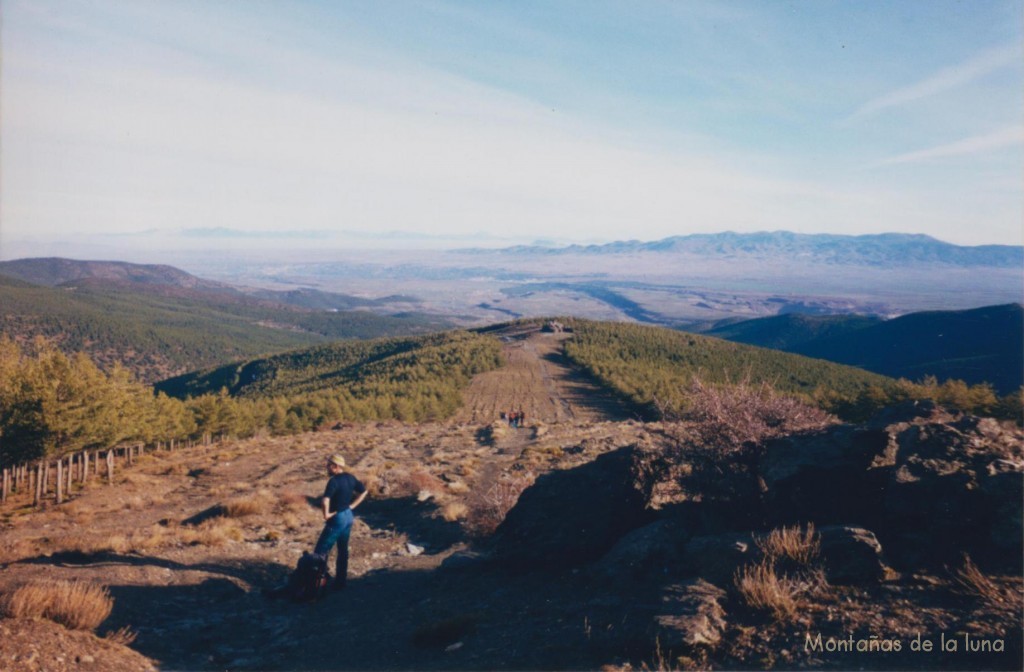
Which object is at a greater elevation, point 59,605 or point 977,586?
point 977,586

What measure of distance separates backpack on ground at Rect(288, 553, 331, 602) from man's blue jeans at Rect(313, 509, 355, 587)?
0.54 feet

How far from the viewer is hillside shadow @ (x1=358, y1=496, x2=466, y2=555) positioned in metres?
11.6

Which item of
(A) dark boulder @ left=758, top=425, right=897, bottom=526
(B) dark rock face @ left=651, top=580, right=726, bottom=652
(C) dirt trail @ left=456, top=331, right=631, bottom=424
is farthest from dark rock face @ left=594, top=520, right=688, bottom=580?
(C) dirt trail @ left=456, top=331, right=631, bottom=424

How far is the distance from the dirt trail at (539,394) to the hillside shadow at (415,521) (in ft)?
81.6

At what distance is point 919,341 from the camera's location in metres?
125

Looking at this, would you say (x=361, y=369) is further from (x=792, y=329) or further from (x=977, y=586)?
(x=792, y=329)

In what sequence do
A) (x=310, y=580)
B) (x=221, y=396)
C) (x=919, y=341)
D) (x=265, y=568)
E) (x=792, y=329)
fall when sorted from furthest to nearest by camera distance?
(x=792, y=329) < (x=919, y=341) < (x=221, y=396) < (x=265, y=568) < (x=310, y=580)

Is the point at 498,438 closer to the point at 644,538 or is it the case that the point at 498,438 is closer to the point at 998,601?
the point at 644,538

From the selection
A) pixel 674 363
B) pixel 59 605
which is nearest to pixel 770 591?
pixel 59 605

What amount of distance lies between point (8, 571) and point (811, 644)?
10.7 metres

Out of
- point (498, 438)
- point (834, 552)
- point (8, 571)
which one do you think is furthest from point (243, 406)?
point (834, 552)

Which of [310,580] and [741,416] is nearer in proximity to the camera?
[310,580]

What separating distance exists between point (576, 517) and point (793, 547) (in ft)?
10.9

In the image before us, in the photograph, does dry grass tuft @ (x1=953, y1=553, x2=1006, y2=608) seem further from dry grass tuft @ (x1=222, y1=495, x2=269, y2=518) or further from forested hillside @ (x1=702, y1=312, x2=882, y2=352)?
forested hillside @ (x1=702, y1=312, x2=882, y2=352)
